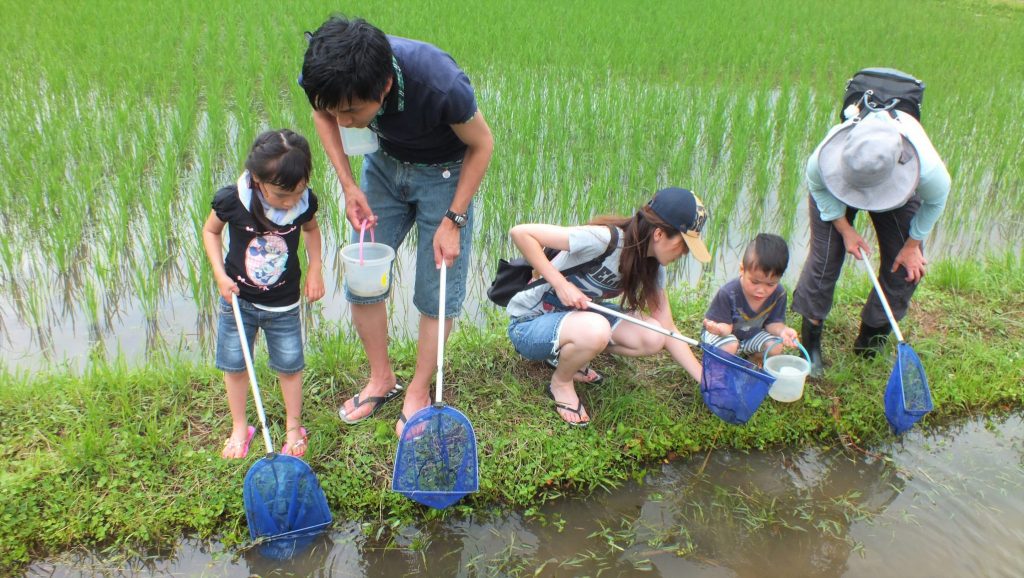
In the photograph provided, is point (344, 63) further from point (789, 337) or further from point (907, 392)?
point (907, 392)

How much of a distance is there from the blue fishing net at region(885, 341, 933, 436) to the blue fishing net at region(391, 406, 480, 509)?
144 centimetres

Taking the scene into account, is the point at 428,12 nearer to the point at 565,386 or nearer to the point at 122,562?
the point at 565,386

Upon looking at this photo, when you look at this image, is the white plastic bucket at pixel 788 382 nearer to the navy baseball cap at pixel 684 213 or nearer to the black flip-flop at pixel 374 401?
the navy baseball cap at pixel 684 213

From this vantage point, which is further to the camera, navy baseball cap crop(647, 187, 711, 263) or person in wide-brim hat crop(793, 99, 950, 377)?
person in wide-brim hat crop(793, 99, 950, 377)

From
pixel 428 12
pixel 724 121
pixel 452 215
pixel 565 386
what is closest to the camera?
pixel 452 215

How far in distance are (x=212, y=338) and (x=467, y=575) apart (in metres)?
1.64

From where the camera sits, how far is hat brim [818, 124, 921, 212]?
2338 millimetres

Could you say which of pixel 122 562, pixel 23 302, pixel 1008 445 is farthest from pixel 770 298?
pixel 23 302

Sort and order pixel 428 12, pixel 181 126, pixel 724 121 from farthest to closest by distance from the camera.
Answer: pixel 428 12 → pixel 724 121 → pixel 181 126

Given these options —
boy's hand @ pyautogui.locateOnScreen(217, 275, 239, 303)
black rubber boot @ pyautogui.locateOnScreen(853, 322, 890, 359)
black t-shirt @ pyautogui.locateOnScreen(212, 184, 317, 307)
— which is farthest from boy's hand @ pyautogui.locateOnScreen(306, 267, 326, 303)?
black rubber boot @ pyautogui.locateOnScreen(853, 322, 890, 359)

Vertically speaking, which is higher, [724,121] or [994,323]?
[724,121]

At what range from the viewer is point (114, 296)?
3.11 m

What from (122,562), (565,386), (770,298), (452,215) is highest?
(452,215)

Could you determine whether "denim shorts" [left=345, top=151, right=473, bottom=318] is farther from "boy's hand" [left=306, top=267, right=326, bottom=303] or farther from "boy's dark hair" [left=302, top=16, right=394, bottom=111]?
"boy's dark hair" [left=302, top=16, right=394, bottom=111]
